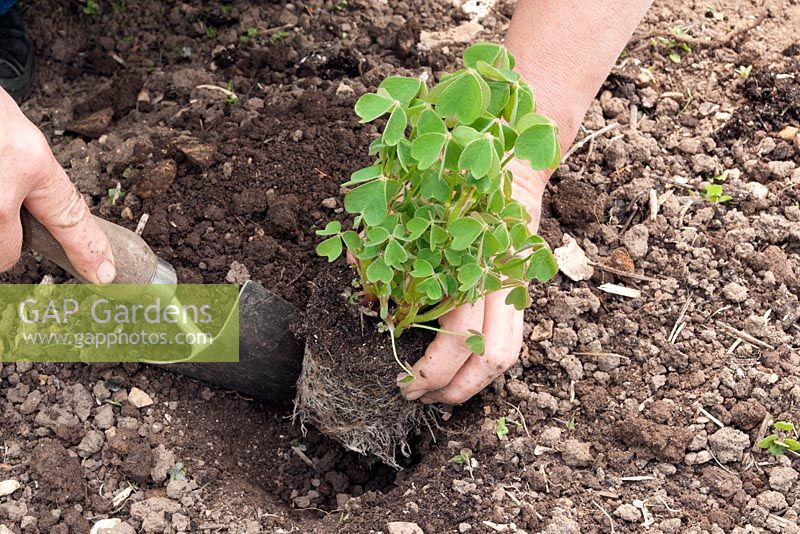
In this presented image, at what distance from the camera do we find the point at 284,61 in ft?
9.53

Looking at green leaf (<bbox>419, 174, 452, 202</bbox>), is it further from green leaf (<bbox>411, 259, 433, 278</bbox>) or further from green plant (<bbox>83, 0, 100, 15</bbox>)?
green plant (<bbox>83, 0, 100, 15</bbox>)

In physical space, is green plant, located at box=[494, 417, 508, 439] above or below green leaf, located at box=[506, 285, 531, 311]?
below

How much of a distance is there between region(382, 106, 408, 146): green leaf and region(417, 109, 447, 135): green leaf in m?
0.04

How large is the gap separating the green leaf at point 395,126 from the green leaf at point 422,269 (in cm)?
30

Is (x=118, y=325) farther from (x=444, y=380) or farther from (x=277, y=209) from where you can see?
(x=444, y=380)

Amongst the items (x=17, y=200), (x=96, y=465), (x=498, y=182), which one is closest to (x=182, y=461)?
(x=96, y=465)

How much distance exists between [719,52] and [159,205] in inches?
76.8

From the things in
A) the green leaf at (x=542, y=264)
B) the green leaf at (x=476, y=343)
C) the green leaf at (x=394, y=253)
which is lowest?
the green leaf at (x=476, y=343)

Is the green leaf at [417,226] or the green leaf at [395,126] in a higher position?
the green leaf at [395,126]

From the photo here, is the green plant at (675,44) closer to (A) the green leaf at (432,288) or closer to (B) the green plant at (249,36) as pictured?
(B) the green plant at (249,36)

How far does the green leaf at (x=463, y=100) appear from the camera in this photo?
1.49m

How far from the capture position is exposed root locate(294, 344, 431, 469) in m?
2.20

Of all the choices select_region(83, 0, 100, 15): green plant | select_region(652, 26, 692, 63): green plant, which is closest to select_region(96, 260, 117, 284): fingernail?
select_region(83, 0, 100, 15): green plant

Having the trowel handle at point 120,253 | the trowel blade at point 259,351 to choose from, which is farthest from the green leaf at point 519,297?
the trowel handle at point 120,253
